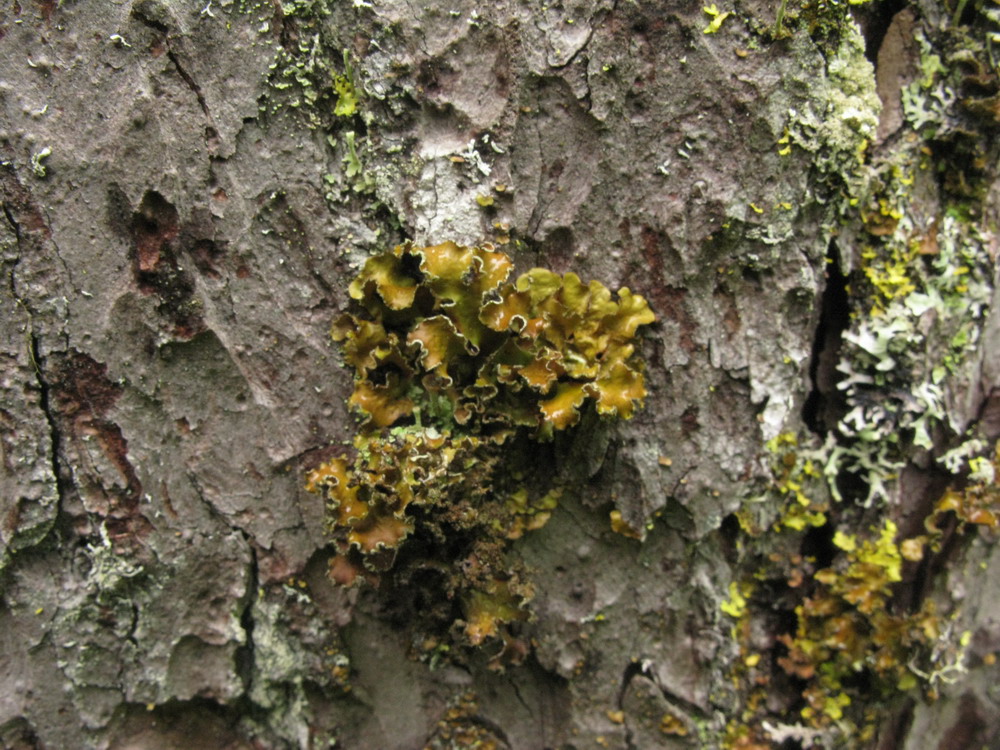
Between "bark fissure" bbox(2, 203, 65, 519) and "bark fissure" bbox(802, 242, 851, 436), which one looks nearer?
"bark fissure" bbox(2, 203, 65, 519)

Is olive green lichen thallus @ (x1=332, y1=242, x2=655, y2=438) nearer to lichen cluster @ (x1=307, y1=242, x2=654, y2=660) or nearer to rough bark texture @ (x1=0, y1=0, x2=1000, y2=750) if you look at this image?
lichen cluster @ (x1=307, y1=242, x2=654, y2=660)

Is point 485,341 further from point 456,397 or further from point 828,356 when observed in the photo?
point 828,356

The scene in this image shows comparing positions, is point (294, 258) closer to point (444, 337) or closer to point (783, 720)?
point (444, 337)

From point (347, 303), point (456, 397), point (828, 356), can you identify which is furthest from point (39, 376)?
point (828, 356)

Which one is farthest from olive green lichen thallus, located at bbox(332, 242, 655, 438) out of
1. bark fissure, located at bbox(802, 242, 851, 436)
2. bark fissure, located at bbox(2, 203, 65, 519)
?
bark fissure, located at bbox(2, 203, 65, 519)

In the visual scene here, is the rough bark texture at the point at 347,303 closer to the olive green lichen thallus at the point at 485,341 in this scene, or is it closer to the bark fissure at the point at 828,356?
the bark fissure at the point at 828,356

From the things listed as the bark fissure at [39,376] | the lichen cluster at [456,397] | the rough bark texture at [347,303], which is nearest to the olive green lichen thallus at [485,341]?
the lichen cluster at [456,397]
